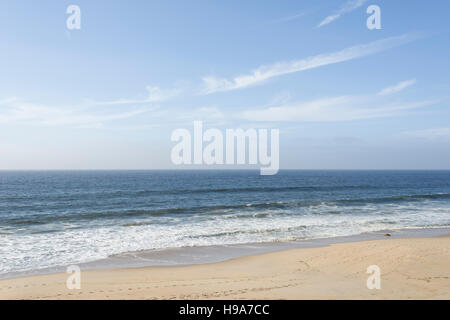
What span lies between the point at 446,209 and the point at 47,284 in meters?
38.2

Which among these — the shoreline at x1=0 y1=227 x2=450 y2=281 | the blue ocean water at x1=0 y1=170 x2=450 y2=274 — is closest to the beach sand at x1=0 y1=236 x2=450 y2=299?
the shoreline at x1=0 y1=227 x2=450 y2=281

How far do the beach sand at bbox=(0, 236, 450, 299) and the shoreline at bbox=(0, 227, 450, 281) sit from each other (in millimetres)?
819

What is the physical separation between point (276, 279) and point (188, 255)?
5736 millimetres

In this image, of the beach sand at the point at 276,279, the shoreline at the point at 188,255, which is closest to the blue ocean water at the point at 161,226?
the shoreline at the point at 188,255

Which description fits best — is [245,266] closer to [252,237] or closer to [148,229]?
[252,237]

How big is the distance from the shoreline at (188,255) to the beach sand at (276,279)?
819 mm

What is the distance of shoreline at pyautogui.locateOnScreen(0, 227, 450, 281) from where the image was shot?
13.1 metres

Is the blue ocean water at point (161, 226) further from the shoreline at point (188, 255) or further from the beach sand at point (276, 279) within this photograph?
the beach sand at point (276, 279)

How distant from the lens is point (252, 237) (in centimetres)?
1970

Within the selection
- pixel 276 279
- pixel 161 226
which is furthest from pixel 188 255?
pixel 161 226

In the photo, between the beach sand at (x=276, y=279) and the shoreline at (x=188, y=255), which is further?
the shoreline at (x=188, y=255)

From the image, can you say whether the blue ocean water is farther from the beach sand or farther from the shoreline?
the beach sand

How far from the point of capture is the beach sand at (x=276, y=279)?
9.33 meters
